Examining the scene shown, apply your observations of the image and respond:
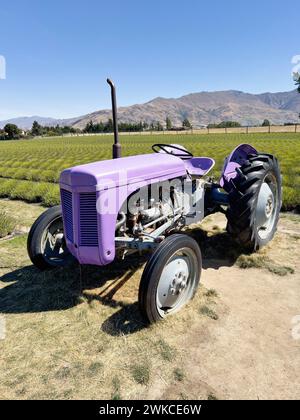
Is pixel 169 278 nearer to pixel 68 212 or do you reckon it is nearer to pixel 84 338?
pixel 84 338

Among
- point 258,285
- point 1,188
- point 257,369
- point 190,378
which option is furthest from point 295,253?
point 1,188

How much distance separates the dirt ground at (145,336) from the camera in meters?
2.26

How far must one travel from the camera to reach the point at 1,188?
9.22m

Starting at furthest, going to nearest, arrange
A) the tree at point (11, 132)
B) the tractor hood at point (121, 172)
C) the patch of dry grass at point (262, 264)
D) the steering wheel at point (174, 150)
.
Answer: the tree at point (11, 132)
the steering wheel at point (174, 150)
the patch of dry grass at point (262, 264)
the tractor hood at point (121, 172)

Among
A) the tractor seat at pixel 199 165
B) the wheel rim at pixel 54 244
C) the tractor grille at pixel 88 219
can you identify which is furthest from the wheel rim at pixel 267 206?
the wheel rim at pixel 54 244

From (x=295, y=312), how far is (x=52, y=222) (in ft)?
9.05

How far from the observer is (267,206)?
176 inches

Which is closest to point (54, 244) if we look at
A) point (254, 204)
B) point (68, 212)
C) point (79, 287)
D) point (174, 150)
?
point (79, 287)

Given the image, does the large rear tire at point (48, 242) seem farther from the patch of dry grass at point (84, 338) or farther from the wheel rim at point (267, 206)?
the wheel rim at point (267, 206)

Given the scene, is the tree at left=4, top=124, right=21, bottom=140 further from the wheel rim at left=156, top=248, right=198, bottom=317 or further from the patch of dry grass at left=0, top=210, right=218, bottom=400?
the wheel rim at left=156, top=248, right=198, bottom=317

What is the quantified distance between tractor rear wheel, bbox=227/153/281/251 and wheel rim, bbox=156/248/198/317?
95 centimetres

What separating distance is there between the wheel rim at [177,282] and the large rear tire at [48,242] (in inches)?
58.3

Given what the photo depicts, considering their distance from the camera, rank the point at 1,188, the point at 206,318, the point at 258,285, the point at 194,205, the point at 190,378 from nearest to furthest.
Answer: the point at 190,378 < the point at 206,318 < the point at 258,285 < the point at 194,205 < the point at 1,188
